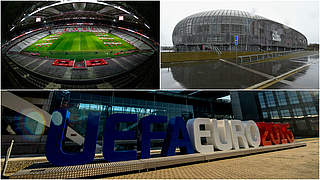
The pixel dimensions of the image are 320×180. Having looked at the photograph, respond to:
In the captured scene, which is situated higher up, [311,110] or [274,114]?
[311,110]

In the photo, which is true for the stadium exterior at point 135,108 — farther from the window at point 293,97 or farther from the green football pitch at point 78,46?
the green football pitch at point 78,46

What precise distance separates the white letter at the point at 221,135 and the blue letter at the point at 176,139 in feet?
3.28

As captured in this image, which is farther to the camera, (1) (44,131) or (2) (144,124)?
(1) (44,131)

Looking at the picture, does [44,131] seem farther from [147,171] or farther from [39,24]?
[147,171]

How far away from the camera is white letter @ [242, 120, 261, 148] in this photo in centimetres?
599

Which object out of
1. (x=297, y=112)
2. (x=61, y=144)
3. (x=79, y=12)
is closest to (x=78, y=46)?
(x=79, y=12)

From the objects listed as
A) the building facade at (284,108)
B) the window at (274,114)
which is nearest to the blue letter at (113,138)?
the building facade at (284,108)

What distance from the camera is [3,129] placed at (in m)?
10.6

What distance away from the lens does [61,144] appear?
3184 mm

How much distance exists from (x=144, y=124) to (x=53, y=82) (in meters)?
2.77

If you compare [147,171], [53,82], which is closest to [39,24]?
[53,82]

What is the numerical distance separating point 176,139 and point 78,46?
359 cm

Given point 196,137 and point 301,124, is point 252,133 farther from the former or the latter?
point 301,124

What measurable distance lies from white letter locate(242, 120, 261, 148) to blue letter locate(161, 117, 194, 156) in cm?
Result: 263
